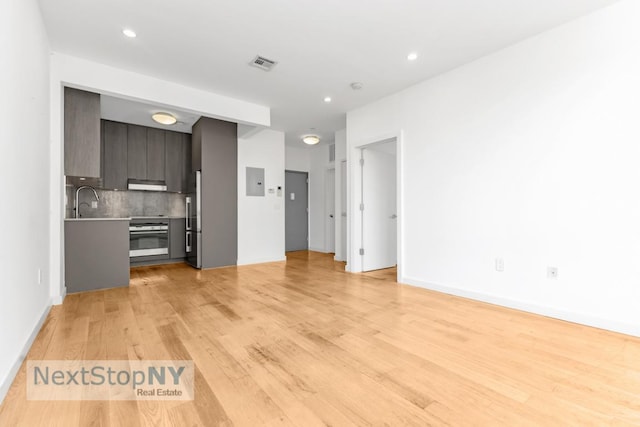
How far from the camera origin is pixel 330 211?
725 centimetres

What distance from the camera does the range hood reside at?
547 cm

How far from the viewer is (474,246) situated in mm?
3297

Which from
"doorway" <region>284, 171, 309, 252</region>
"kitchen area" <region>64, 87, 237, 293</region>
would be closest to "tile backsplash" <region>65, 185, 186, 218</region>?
"kitchen area" <region>64, 87, 237, 293</region>

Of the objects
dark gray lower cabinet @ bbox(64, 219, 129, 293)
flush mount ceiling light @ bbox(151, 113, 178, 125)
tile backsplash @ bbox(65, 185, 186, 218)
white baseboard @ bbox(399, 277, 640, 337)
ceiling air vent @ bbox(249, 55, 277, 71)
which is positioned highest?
ceiling air vent @ bbox(249, 55, 277, 71)

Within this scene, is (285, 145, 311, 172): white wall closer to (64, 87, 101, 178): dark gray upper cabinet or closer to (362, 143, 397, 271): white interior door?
(362, 143, 397, 271): white interior door

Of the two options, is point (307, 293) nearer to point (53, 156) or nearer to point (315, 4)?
point (315, 4)

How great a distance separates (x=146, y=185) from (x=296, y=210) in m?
3.47

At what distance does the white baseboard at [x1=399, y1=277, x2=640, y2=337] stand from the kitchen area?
3750mm

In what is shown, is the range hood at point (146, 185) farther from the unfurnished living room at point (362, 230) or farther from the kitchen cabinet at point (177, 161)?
the unfurnished living room at point (362, 230)

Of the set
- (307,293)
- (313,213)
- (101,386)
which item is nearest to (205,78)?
(307,293)

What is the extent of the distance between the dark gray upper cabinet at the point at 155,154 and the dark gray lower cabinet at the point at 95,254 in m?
2.12

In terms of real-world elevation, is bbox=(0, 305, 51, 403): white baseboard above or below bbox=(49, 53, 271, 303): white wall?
below

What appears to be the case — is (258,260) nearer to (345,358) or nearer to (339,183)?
(339,183)

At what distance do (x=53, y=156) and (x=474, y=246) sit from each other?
4.86m
